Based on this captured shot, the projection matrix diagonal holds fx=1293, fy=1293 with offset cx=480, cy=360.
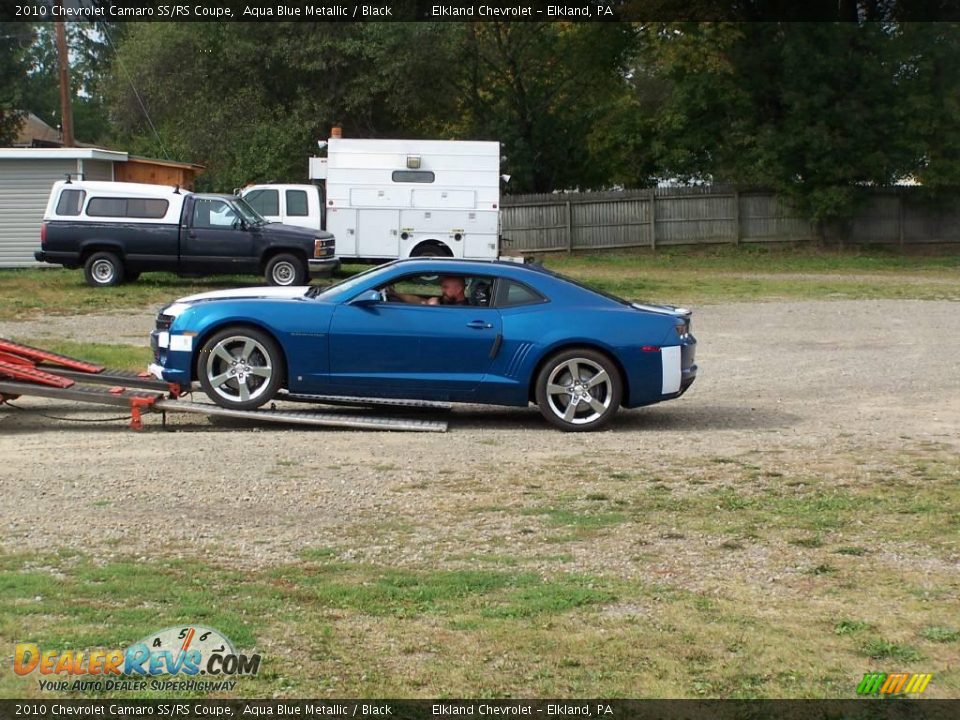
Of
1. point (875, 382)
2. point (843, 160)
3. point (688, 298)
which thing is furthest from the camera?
point (843, 160)

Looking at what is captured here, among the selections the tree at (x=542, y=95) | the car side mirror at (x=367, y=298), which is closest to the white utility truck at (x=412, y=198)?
the tree at (x=542, y=95)

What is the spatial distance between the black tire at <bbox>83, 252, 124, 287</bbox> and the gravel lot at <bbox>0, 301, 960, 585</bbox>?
12.2 m

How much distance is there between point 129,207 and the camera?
2362 cm

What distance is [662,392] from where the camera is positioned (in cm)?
1098

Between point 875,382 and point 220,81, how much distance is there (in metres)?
29.2

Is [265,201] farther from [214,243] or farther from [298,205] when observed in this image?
[214,243]

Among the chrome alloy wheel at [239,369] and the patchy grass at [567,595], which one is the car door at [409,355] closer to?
the chrome alloy wheel at [239,369]

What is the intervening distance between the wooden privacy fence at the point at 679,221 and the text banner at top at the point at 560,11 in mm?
5050

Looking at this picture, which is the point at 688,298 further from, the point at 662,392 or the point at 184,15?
the point at 184,15

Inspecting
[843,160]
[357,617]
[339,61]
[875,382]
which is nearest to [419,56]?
[339,61]

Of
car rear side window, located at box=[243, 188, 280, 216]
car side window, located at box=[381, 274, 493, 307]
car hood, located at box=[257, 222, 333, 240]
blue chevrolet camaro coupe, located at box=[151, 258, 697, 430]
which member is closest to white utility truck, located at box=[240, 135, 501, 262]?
car rear side window, located at box=[243, 188, 280, 216]

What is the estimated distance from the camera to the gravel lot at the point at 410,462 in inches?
269

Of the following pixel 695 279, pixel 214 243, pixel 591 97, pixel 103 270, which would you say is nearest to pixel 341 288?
pixel 214 243

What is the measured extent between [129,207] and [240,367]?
13798mm
